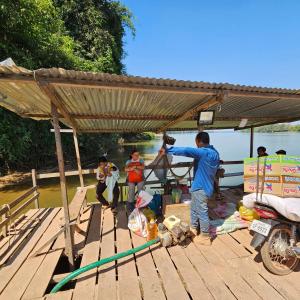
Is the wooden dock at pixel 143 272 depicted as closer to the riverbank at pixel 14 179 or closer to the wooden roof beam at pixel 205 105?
the wooden roof beam at pixel 205 105

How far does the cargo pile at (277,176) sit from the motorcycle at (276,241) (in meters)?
0.25

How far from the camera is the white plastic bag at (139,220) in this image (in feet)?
12.8

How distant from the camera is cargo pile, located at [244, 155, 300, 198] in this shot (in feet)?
9.11

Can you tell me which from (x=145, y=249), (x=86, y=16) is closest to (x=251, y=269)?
(x=145, y=249)

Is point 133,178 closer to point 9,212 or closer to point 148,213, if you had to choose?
point 148,213

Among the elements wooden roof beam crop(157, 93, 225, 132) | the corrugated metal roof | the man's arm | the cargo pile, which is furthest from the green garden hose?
wooden roof beam crop(157, 93, 225, 132)

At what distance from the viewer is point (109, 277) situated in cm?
280

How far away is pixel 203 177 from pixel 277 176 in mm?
1012

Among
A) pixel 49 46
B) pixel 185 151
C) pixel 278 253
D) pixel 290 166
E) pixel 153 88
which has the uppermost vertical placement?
pixel 49 46

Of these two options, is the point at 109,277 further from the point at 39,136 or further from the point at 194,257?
the point at 39,136

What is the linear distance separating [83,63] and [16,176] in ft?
28.3

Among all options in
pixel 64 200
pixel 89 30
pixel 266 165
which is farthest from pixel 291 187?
pixel 89 30

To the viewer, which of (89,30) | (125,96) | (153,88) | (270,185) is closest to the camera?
(270,185)

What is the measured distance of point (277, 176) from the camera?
2.83 m
